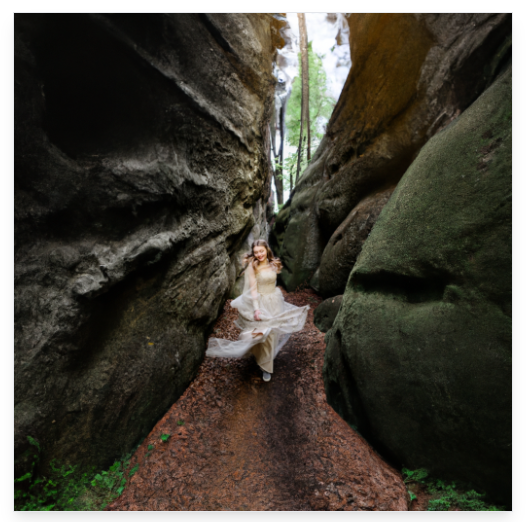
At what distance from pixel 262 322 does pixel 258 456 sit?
1.76 metres

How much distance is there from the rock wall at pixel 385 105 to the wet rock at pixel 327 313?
2.29 ft

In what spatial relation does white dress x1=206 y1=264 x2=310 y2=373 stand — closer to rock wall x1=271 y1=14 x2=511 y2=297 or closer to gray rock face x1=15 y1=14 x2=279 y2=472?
gray rock face x1=15 y1=14 x2=279 y2=472

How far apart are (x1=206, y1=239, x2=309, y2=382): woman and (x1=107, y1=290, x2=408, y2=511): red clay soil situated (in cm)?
63

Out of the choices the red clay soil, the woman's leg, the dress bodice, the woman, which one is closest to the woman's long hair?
the woman

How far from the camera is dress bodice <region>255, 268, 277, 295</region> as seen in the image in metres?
4.46

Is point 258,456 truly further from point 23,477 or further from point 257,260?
point 257,260

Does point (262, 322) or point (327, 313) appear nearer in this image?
point (262, 322)

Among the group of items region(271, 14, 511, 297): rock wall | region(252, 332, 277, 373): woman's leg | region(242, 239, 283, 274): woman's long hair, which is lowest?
region(252, 332, 277, 373): woman's leg

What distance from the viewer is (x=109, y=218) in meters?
3.47

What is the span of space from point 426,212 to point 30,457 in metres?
4.94

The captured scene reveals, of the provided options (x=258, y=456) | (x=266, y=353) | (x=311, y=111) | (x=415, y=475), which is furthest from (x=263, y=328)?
(x=311, y=111)

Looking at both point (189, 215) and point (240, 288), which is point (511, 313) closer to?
point (189, 215)

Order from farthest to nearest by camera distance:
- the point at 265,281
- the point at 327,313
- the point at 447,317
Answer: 1. the point at 327,313
2. the point at 265,281
3. the point at 447,317

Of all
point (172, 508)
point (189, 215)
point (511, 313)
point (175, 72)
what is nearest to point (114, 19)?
point (175, 72)
